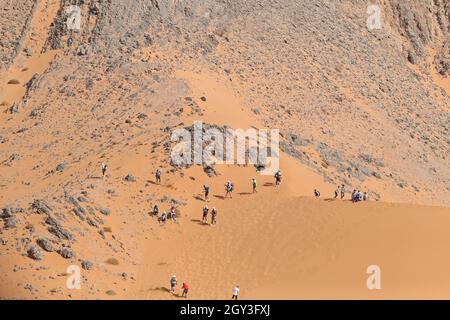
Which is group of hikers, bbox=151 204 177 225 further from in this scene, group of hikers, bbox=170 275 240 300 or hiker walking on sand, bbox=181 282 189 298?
hiker walking on sand, bbox=181 282 189 298

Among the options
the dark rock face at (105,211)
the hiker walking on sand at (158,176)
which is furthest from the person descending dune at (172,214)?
the dark rock face at (105,211)

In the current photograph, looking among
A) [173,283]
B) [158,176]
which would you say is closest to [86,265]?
[173,283]

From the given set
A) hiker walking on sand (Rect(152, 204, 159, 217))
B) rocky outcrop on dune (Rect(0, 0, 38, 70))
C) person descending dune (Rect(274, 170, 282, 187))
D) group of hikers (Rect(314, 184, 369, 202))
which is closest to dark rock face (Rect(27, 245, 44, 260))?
hiker walking on sand (Rect(152, 204, 159, 217))

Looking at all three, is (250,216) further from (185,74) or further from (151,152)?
(185,74)

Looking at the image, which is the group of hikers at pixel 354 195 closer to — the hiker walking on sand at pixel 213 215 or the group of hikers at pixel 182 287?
the hiker walking on sand at pixel 213 215

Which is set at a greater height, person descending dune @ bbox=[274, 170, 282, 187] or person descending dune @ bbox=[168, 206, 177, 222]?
person descending dune @ bbox=[274, 170, 282, 187]

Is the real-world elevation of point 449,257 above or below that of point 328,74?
below

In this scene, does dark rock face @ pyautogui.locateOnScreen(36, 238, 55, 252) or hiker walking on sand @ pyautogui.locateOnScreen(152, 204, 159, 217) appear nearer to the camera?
dark rock face @ pyautogui.locateOnScreen(36, 238, 55, 252)

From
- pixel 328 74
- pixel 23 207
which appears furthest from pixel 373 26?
pixel 23 207

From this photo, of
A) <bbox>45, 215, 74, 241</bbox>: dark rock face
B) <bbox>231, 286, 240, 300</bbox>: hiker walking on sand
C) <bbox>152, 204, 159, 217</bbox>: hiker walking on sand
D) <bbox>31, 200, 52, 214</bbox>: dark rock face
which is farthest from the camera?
<bbox>152, 204, 159, 217</bbox>: hiker walking on sand
